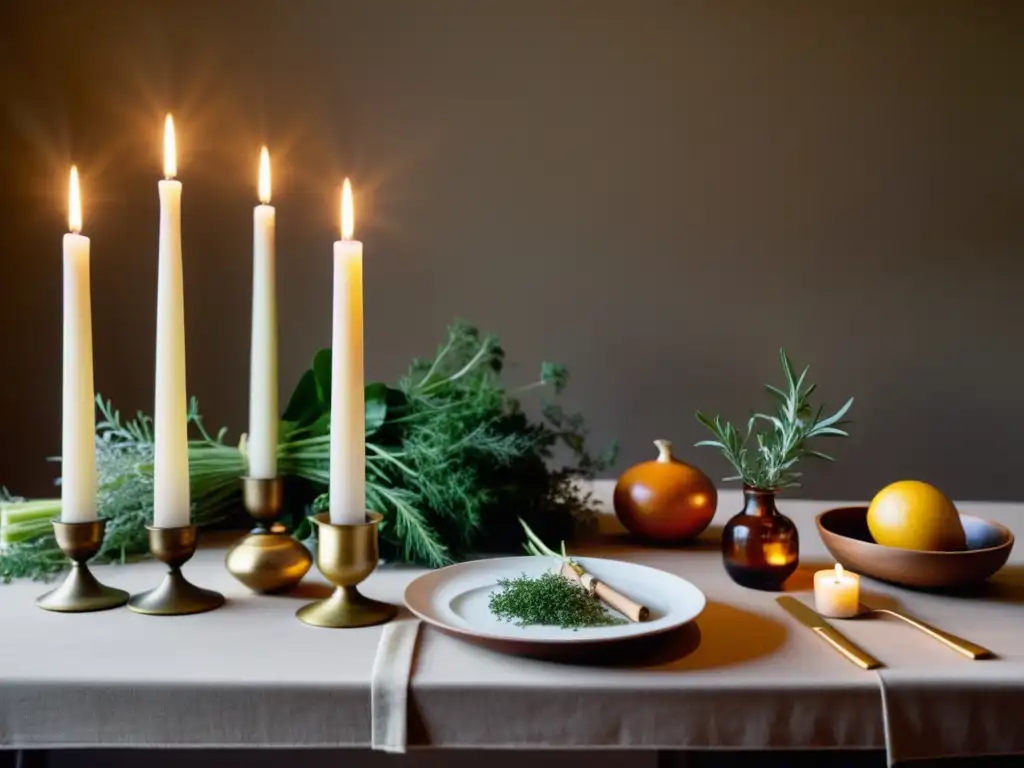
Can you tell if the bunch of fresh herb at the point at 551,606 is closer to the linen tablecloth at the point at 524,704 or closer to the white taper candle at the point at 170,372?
the linen tablecloth at the point at 524,704

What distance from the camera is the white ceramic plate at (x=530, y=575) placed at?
66cm

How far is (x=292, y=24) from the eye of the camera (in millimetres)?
2217

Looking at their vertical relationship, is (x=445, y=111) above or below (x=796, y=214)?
above

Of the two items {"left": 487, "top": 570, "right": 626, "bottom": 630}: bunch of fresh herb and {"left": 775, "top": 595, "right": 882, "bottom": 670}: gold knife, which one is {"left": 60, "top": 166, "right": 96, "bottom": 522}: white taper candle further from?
{"left": 775, "top": 595, "right": 882, "bottom": 670}: gold knife

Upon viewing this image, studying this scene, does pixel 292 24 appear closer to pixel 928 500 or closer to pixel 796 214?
pixel 796 214

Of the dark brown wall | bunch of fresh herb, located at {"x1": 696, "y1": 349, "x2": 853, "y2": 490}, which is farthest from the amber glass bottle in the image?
the dark brown wall

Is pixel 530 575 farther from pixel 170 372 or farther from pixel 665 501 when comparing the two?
pixel 170 372

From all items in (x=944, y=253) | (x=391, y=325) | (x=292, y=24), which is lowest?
(x=391, y=325)

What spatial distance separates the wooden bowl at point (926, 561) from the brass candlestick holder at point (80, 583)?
0.73m

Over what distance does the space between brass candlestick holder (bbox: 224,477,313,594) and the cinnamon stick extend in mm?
268

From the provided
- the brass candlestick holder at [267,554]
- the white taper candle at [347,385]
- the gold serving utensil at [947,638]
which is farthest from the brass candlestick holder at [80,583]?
the gold serving utensil at [947,638]

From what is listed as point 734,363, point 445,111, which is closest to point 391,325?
point 445,111

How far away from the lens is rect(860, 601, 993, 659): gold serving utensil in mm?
681

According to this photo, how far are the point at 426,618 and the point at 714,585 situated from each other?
13.8 inches
